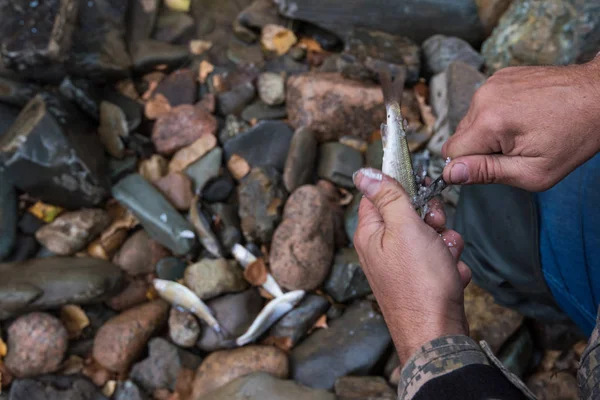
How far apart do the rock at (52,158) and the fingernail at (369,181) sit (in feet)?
9.66

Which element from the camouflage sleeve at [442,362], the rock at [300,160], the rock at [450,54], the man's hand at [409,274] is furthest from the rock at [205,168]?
the camouflage sleeve at [442,362]

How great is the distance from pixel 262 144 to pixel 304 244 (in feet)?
4.15

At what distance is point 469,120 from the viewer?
7.38 ft

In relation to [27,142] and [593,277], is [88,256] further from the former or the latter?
[593,277]

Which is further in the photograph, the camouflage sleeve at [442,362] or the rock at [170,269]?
the rock at [170,269]

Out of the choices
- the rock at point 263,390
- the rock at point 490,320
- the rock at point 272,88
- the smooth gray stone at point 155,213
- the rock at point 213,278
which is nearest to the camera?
the rock at point 263,390

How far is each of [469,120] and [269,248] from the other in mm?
2407

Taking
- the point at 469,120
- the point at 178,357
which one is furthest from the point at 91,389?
the point at 469,120

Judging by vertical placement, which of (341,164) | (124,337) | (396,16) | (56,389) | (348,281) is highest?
(396,16)

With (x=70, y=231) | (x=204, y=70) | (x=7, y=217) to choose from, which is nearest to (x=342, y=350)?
(x=70, y=231)

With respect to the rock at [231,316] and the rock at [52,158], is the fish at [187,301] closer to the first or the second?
the rock at [231,316]

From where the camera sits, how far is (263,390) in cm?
320

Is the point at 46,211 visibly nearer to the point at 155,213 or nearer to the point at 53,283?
the point at 53,283

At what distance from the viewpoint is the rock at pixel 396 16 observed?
4.79 m
